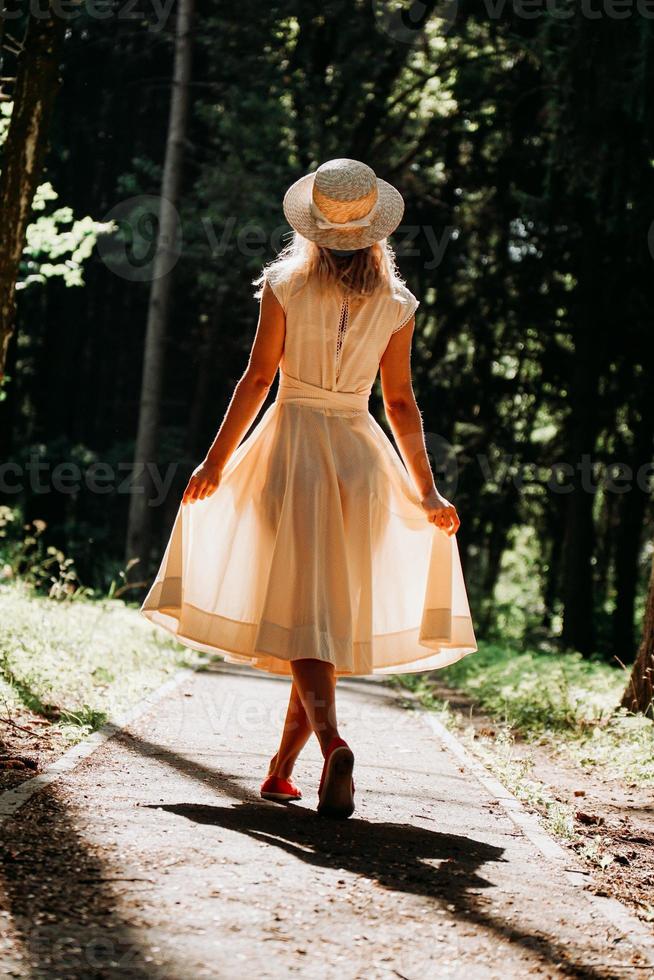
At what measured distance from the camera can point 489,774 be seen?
237 inches

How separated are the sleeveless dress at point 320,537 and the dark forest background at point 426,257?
37.3ft

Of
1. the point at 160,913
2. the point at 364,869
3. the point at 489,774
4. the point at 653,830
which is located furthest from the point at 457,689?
the point at 160,913

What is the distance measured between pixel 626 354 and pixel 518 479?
316 cm

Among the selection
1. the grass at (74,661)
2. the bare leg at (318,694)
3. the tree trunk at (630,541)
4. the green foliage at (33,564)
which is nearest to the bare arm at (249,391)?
the bare leg at (318,694)

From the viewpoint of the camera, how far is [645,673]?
8.10 metres

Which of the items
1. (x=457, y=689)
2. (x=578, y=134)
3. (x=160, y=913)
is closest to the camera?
(x=160, y=913)

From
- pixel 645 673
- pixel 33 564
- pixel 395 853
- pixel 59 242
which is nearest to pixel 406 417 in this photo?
pixel 395 853

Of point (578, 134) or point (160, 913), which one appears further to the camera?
point (578, 134)

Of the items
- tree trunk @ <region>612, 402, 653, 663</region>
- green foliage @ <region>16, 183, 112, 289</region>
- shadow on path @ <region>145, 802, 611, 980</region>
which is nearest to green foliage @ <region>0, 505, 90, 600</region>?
green foliage @ <region>16, 183, 112, 289</region>

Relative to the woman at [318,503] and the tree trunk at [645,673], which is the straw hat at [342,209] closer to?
the woman at [318,503]

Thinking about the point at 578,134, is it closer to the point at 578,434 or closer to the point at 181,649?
the point at 578,434

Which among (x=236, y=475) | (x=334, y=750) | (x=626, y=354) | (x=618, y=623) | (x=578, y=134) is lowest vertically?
(x=618, y=623)

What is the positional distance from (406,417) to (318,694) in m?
1.34

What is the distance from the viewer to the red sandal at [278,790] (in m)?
4.77
